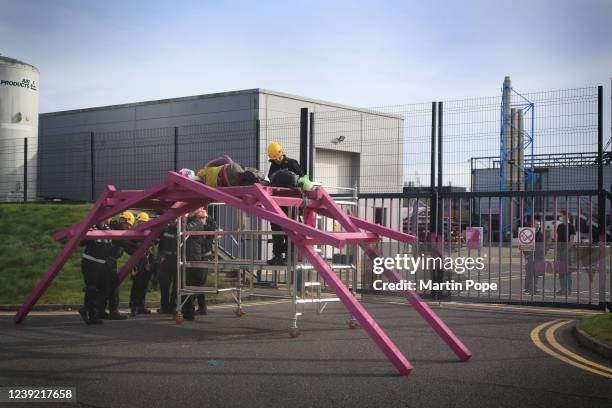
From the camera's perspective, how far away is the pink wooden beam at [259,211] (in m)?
7.83

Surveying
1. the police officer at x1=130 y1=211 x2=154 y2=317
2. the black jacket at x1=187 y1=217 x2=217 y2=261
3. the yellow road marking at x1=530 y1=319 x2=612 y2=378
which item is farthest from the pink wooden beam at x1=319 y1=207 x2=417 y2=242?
the police officer at x1=130 y1=211 x2=154 y2=317

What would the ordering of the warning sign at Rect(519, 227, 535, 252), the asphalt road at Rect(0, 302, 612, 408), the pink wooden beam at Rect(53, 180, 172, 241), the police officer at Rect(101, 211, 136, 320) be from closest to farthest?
the asphalt road at Rect(0, 302, 612, 408) → the pink wooden beam at Rect(53, 180, 172, 241) → the police officer at Rect(101, 211, 136, 320) → the warning sign at Rect(519, 227, 535, 252)

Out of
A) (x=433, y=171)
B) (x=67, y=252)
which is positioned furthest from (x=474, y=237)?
(x=67, y=252)

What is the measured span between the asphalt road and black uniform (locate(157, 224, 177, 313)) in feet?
2.65

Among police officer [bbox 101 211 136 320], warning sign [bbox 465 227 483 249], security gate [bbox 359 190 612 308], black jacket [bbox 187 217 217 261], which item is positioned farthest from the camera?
warning sign [bbox 465 227 483 249]

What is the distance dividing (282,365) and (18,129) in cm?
1901

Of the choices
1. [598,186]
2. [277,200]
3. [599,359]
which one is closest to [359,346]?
[277,200]

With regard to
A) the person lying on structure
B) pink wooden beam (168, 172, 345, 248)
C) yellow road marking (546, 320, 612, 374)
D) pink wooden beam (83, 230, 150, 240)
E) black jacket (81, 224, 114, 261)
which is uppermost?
the person lying on structure

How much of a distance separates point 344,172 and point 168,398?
1426 cm

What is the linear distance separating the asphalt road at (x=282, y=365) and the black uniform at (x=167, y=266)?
0.81m

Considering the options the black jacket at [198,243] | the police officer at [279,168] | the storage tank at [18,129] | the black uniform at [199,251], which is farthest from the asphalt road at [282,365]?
the storage tank at [18,129]

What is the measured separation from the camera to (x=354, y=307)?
7539mm

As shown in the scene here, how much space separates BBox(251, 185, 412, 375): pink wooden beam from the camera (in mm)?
7086

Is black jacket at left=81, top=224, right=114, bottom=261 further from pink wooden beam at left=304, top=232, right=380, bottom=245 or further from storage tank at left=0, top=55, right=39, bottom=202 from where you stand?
storage tank at left=0, top=55, right=39, bottom=202
